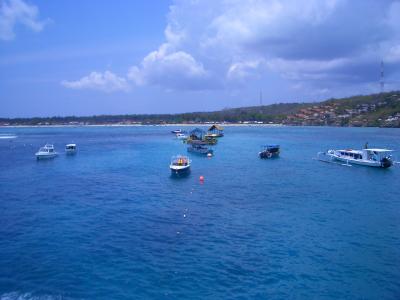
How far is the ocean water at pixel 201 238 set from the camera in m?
19.0

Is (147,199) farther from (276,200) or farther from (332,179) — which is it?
(332,179)

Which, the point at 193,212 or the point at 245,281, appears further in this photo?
the point at 193,212

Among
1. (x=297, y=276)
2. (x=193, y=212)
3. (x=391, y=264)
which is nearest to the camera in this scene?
(x=297, y=276)

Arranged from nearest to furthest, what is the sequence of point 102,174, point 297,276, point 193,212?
point 297,276 → point 193,212 → point 102,174

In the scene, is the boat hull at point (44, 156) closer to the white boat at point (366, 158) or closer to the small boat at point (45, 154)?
the small boat at point (45, 154)

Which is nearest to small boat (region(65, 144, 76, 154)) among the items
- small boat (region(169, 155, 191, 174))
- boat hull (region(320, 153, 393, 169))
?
small boat (region(169, 155, 191, 174))

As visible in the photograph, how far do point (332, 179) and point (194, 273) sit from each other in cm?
3249

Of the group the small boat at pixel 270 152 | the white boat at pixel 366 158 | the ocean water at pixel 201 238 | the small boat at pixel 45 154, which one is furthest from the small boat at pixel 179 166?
the small boat at pixel 45 154

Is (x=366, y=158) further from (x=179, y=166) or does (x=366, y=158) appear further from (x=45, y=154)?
(x=45, y=154)

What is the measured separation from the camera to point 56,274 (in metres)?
20.3

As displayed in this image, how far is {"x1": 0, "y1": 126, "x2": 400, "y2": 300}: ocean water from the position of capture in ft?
62.2

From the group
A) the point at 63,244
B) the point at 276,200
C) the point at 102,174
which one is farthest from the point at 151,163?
the point at 63,244

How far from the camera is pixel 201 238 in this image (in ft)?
82.8

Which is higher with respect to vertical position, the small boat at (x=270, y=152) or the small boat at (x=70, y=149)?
the small boat at (x=70, y=149)
